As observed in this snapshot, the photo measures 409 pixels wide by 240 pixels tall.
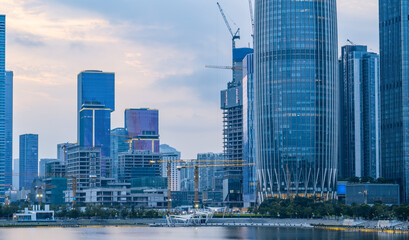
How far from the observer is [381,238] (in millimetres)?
198250

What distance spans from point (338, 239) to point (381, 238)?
10.7 metres

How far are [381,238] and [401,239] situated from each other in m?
7.19

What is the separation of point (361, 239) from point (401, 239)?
9.78m

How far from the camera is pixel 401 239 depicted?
630ft

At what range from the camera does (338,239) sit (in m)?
200

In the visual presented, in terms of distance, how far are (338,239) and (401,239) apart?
16.1 metres

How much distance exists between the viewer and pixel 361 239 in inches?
7702

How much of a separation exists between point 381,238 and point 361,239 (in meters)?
6.17
